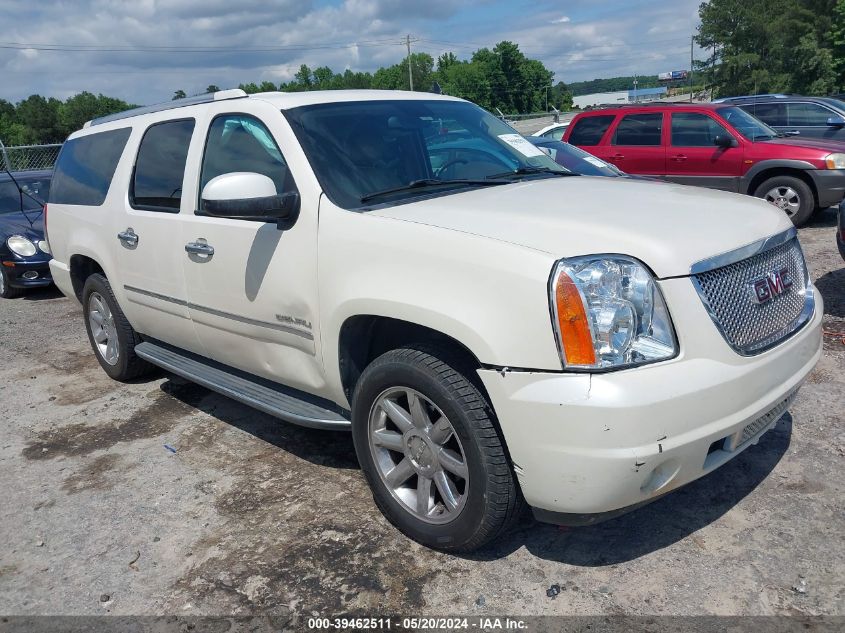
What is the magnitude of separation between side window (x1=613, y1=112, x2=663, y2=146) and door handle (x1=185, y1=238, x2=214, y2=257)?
848cm

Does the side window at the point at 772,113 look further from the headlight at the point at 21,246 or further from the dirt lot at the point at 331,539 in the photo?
the headlight at the point at 21,246

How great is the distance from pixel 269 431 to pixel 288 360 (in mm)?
1082

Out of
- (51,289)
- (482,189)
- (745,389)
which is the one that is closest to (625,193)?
(482,189)

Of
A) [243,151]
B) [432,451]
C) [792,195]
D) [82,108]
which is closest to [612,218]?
[432,451]

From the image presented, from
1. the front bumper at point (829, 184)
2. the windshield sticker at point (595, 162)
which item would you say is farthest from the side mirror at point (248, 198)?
the front bumper at point (829, 184)

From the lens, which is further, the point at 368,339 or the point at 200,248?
the point at 200,248

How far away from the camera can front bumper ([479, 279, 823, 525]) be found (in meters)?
2.33

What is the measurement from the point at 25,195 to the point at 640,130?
8.95 meters

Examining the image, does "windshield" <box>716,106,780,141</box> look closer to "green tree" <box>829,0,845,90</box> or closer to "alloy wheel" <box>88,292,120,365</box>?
"alloy wheel" <box>88,292,120,365</box>

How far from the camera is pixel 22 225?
9352 mm

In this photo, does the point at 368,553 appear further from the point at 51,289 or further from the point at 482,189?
the point at 51,289

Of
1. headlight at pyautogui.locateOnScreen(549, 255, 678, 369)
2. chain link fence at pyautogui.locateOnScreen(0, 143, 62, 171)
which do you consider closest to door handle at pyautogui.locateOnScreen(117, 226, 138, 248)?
headlight at pyautogui.locateOnScreen(549, 255, 678, 369)

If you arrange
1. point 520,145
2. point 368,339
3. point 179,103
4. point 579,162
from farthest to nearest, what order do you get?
point 579,162 → point 179,103 → point 520,145 → point 368,339

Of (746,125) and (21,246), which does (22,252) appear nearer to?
(21,246)
